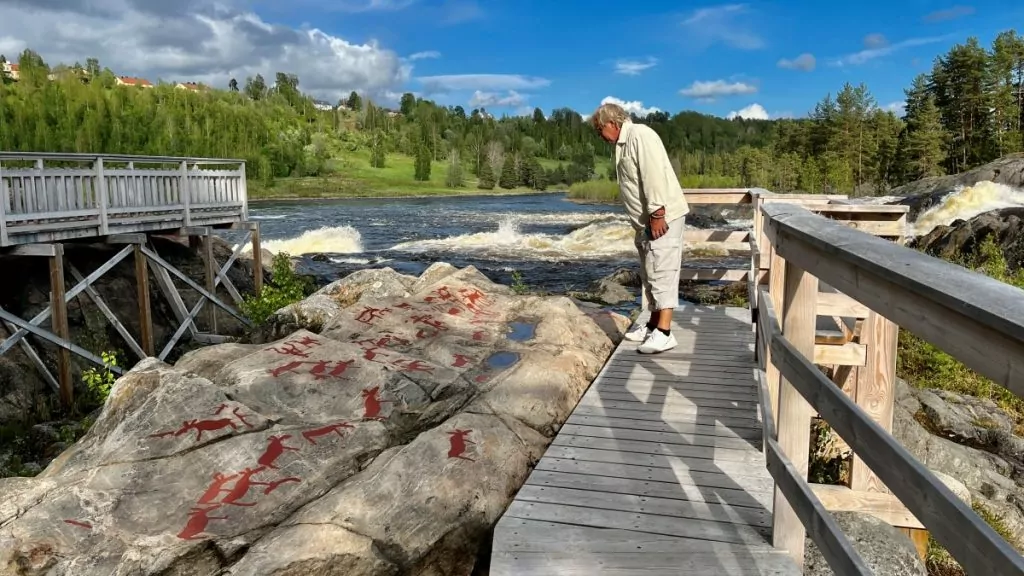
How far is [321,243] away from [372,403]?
2750 centimetres

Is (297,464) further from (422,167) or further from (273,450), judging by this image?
(422,167)

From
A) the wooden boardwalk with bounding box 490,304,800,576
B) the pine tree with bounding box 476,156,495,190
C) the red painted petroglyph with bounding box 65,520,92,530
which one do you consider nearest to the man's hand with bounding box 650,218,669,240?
the wooden boardwalk with bounding box 490,304,800,576

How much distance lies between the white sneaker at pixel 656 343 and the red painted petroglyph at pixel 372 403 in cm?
233

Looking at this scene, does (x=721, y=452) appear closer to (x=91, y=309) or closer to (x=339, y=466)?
(x=339, y=466)

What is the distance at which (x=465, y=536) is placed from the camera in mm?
3936

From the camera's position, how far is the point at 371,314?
7.73 meters

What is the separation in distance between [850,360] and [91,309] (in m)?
12.1

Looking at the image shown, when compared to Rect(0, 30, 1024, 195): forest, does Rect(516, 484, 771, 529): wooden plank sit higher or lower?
lower

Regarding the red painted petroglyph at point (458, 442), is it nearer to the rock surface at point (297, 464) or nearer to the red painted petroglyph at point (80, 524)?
the rock surface at point (297, 464)

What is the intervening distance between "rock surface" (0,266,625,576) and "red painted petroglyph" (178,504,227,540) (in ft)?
0.04

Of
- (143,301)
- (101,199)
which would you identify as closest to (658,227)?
(101,199)

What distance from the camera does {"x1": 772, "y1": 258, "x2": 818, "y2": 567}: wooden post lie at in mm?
2709

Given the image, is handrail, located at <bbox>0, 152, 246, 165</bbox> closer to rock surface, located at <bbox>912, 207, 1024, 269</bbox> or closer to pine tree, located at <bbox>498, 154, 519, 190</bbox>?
rock surface, located at <bbox>912, 207, 1024, 269</bbox>

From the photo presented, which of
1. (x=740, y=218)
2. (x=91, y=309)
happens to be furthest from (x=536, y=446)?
(x=740, y=218)
